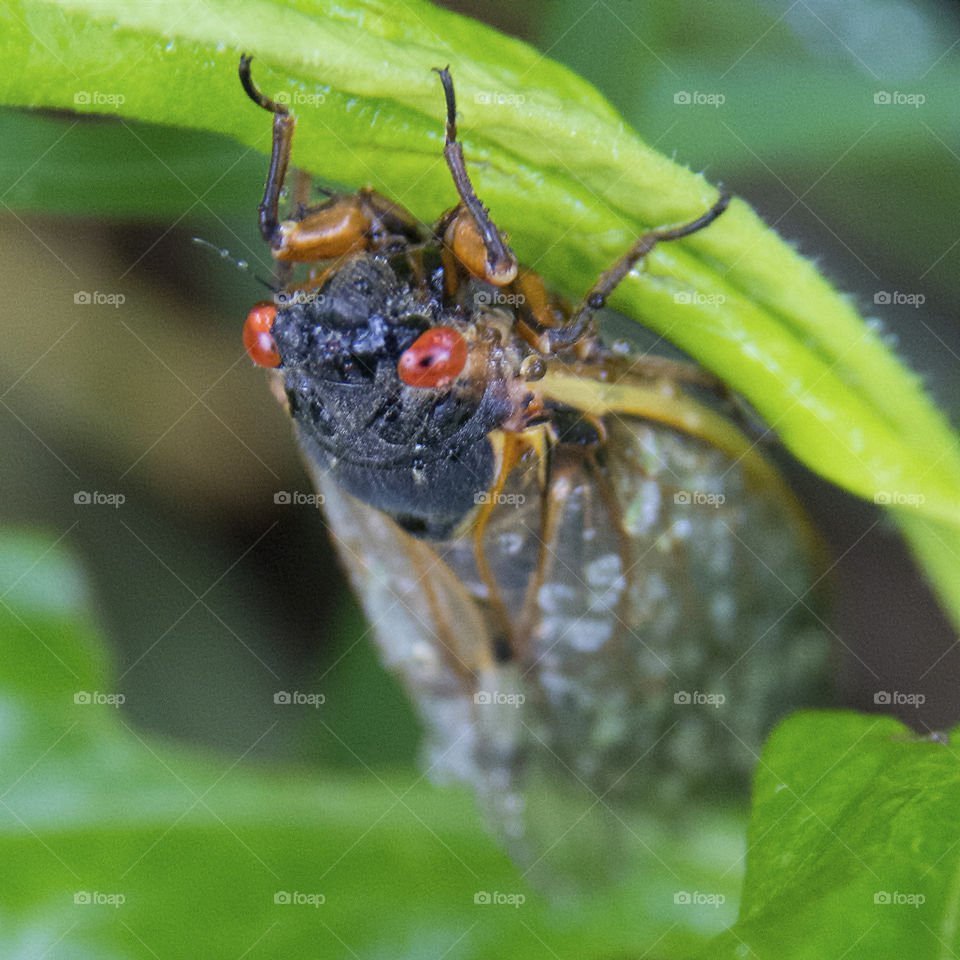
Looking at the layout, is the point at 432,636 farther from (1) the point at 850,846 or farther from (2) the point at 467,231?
(1) the point at 850,846

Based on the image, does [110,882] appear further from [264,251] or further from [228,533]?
[264,251]

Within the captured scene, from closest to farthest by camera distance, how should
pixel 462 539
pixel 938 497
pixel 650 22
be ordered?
1. pixel 938 497
2. pixel 462 539
3. pixel 650 22

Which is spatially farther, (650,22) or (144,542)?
(144,542)

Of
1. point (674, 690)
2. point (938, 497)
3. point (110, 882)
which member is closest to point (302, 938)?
point (110, 882)

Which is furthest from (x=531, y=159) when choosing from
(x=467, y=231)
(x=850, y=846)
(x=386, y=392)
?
(x=850, y=846)

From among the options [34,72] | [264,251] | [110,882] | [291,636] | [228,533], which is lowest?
[110,882]

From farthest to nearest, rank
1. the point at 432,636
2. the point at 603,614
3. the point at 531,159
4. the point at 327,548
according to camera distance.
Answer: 1. the point at 327,548
2. the point at 432,636
3. the point at 603,614
4. the point at 531,159

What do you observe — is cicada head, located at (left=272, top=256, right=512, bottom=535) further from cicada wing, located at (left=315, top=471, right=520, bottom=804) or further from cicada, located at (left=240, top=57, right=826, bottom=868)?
cicada wing, located at (left=315, top=471, right=520, bottom=804)
